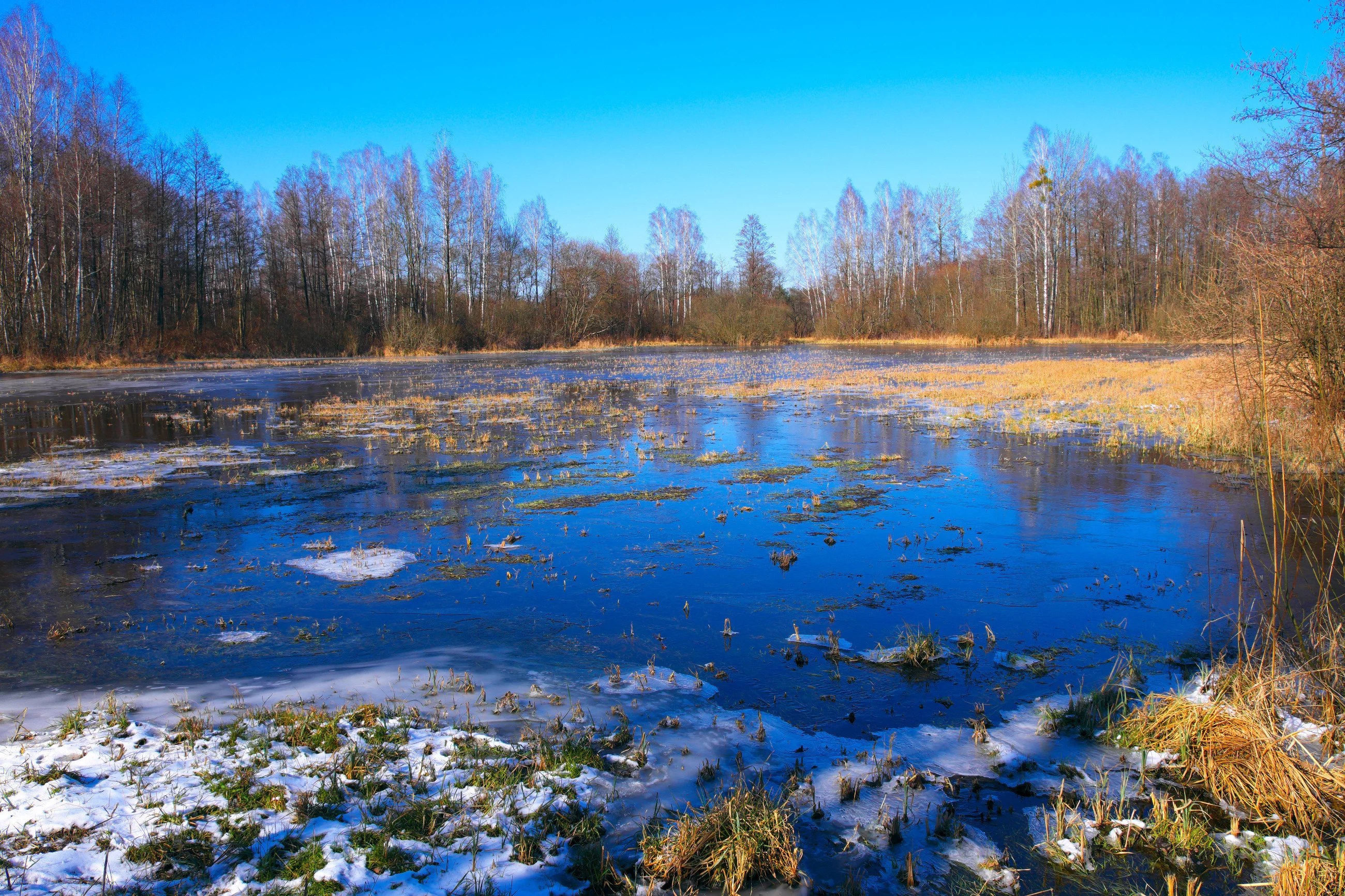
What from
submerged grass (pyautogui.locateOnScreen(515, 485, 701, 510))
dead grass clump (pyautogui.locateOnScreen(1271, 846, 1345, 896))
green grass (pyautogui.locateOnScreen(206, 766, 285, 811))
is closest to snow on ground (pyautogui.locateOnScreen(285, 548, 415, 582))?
submerged grass (pyautogui.locateOnScreen(515, 485, 701, 510))

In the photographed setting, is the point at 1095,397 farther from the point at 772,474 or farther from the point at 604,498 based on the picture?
the point at 604,498

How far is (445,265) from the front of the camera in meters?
54.4

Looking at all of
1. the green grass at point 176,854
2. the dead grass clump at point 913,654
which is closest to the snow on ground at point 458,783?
the green grass at point 176,854

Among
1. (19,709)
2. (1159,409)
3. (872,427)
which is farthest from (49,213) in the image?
(1159,409)

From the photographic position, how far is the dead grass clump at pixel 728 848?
120 inches

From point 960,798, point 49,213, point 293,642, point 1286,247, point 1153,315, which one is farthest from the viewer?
point 1153,315

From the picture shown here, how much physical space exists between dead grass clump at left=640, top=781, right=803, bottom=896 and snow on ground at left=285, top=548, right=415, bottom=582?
4664 millimetres

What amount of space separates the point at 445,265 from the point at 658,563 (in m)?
51.5

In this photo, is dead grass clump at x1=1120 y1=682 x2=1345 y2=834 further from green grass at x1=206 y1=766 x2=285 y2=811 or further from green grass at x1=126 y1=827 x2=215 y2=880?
green grass at x1=126 y1=827 x2=215 y2=880

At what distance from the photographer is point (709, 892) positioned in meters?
3.05

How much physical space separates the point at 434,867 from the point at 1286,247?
11208 mm

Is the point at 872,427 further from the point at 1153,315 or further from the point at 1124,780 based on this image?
the point at 1153,315

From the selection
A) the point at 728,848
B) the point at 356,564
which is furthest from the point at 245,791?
the point at 356,564

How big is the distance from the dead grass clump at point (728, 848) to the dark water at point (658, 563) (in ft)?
3.92
